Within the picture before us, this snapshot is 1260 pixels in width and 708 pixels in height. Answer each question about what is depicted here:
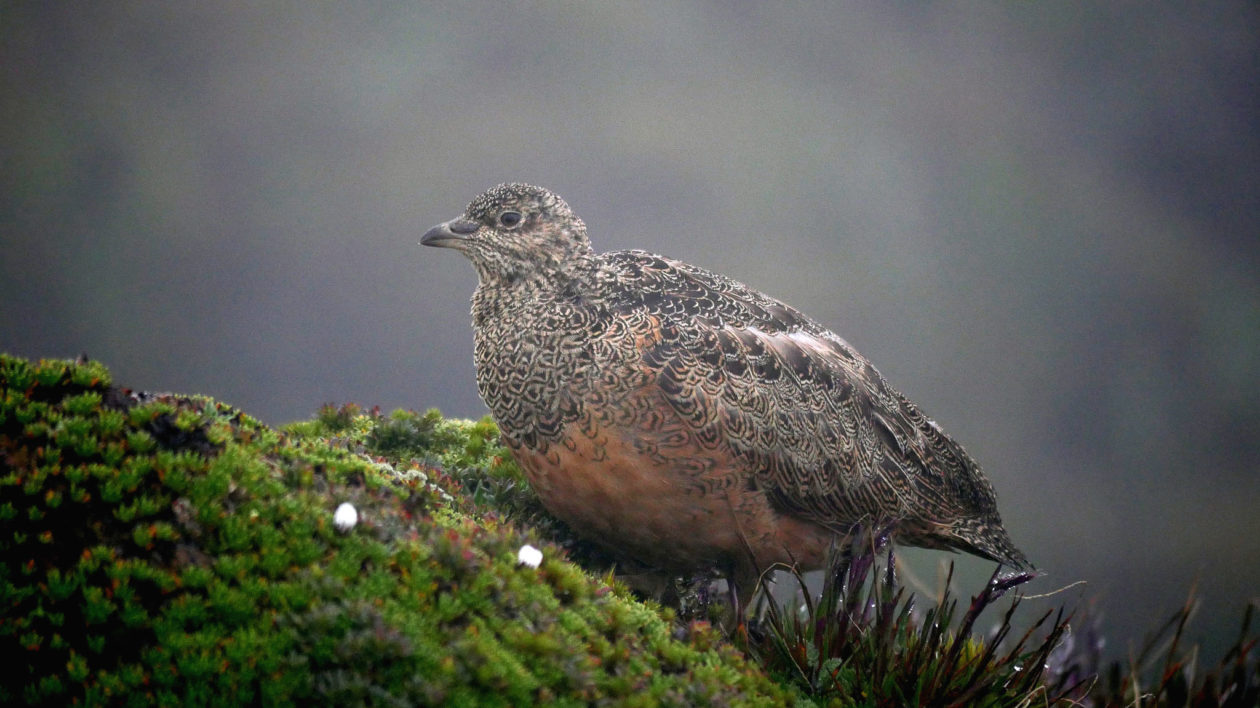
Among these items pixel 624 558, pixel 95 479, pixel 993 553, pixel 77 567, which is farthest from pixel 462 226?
pixel 993 553

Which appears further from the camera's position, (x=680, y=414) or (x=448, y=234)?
(x=448, y=234)

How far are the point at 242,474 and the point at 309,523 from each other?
1.45 feet

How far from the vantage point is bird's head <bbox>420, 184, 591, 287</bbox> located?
A: 235 inches

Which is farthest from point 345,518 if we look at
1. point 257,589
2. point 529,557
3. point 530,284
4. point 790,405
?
point 790,405

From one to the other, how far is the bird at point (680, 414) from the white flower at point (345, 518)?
1609mm

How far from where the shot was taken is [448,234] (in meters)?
5.99

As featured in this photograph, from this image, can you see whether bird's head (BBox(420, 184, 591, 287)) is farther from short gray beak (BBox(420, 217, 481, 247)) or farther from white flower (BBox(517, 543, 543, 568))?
white flower (BBox(517, 543, 543, 568))

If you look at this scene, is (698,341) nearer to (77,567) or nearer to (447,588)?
(447,588)

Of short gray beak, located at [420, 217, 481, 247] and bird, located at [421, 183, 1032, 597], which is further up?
short gray beak, located at [420, 217, 481, 247]

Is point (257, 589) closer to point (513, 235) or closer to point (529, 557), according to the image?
point (529, 557)

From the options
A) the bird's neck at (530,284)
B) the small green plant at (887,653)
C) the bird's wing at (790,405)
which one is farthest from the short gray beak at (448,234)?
the small green plant at (887,653)

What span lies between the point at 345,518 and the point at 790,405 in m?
2.82

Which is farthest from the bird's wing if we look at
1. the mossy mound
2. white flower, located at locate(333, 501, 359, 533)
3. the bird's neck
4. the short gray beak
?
white flower, located at locate(333, 501, 359, 533)

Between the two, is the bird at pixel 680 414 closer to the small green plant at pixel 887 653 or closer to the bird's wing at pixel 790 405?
the bird's wing at pixel 790 405
